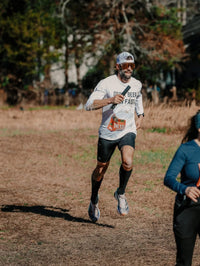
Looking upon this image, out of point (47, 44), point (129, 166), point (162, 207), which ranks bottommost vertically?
point (162, 207)

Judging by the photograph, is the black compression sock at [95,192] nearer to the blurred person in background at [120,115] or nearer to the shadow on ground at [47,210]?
the blurred person in background at [120,115]

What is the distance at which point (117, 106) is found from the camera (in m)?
6.77

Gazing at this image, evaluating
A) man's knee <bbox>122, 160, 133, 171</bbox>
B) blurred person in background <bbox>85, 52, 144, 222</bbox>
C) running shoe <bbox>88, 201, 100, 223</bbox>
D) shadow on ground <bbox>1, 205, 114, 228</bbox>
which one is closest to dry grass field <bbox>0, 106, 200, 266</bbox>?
shadow on ground <bbox>1, 205, 114, 228</bbox>

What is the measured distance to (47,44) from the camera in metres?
33.0

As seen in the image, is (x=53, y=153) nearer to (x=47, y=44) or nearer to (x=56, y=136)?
(x=56, y=136)

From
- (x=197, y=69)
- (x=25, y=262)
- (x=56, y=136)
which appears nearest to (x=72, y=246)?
(x=25, y=262)

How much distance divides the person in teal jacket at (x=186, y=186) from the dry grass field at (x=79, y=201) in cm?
154

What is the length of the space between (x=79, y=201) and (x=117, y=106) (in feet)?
8.66

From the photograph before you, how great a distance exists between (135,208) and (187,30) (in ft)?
93.6

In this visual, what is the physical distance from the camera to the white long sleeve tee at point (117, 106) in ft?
21.9

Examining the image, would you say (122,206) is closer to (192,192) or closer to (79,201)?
(79,201)

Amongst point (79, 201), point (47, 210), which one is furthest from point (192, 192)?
point (79, 201)

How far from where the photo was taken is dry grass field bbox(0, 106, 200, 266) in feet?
19.1

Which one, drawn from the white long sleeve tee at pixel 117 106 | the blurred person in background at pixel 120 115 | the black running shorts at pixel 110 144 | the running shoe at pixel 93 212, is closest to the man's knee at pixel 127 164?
the blurred person in background at pixel 120 115
